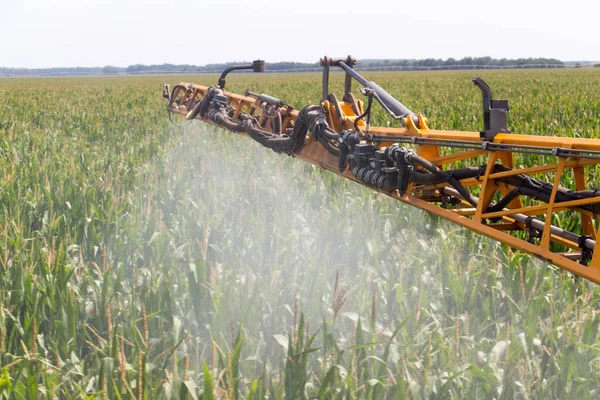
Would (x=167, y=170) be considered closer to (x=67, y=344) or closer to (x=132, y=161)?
(x=132, y=161)

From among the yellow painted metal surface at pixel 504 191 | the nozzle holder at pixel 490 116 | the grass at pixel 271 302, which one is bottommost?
the grass at pixel 271 302

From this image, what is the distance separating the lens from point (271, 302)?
3.42 m

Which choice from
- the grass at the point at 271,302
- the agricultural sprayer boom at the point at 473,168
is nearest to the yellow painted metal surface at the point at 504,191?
the agricultural sprayer boom at the point at 473,168

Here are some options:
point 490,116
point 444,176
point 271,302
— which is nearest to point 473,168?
point 444,176

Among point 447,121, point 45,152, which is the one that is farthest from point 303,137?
point 447,121

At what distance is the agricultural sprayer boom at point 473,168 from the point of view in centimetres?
312

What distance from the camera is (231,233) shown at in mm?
4645

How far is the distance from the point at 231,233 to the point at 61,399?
227cm

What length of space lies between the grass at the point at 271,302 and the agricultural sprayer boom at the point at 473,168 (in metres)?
0.30

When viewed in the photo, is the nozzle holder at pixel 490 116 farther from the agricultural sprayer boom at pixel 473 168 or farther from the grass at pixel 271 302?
the grass at pixel 271 302

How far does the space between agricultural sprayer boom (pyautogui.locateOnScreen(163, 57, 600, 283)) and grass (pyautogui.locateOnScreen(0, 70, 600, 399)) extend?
30 cm

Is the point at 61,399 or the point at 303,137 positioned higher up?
the point at 303,137

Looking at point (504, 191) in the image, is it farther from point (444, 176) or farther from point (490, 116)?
point (490, 116)

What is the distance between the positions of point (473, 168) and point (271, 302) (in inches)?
60.9
